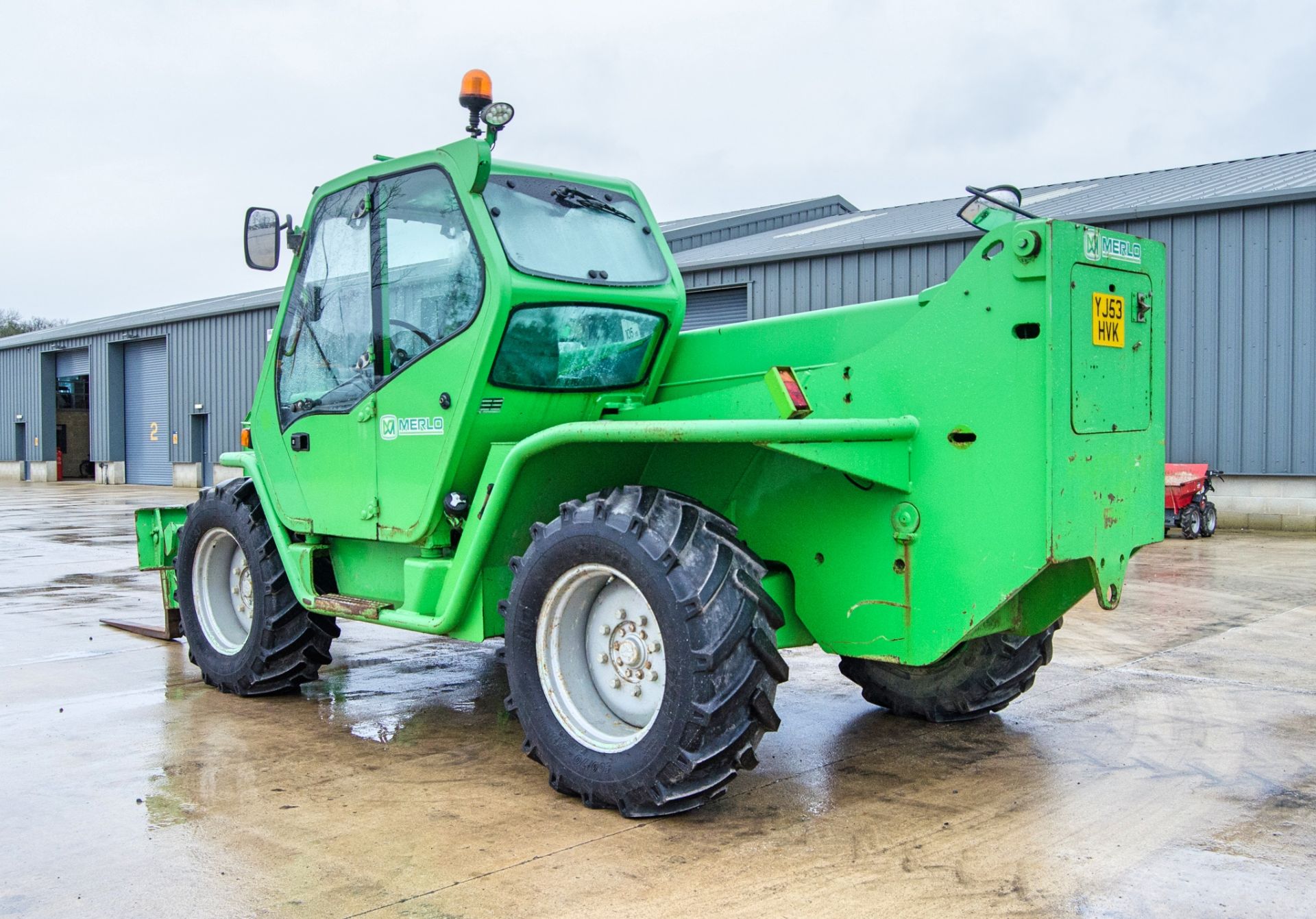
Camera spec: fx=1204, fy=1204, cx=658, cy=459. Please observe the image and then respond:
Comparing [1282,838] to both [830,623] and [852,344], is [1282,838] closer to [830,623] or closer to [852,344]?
[830,623]

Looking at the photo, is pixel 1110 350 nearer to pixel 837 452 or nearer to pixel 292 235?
pixel 837 452

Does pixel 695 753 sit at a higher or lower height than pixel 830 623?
lower

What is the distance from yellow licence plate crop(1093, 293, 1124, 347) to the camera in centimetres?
374

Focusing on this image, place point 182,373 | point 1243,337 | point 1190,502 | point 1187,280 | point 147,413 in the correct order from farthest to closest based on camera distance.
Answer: point 147,413, point 182,373, point 1187,280, point 1243,337, point 1190,502

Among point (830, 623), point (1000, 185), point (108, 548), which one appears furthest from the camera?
point (108, 548)

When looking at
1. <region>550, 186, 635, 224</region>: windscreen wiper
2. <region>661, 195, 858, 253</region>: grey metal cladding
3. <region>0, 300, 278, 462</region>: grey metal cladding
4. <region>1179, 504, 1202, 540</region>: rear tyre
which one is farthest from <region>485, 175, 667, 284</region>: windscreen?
<region>0, 300, 278, 462</region>: grey metal cladding

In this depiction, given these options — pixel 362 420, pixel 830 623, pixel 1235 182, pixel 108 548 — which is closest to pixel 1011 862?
pixel 830 623

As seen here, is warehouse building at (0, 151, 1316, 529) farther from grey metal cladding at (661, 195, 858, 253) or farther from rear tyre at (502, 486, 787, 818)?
rear tyre at (502, 486, 787, 818)

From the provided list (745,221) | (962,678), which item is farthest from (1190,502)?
(745,221)

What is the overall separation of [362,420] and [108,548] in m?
9.73

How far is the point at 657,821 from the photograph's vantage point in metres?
3.93

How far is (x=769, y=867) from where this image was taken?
352 centimetres

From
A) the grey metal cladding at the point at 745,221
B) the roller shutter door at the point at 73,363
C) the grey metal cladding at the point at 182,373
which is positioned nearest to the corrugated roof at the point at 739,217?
the grey metal cladding at the point at 745,221

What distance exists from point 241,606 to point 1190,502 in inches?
433
